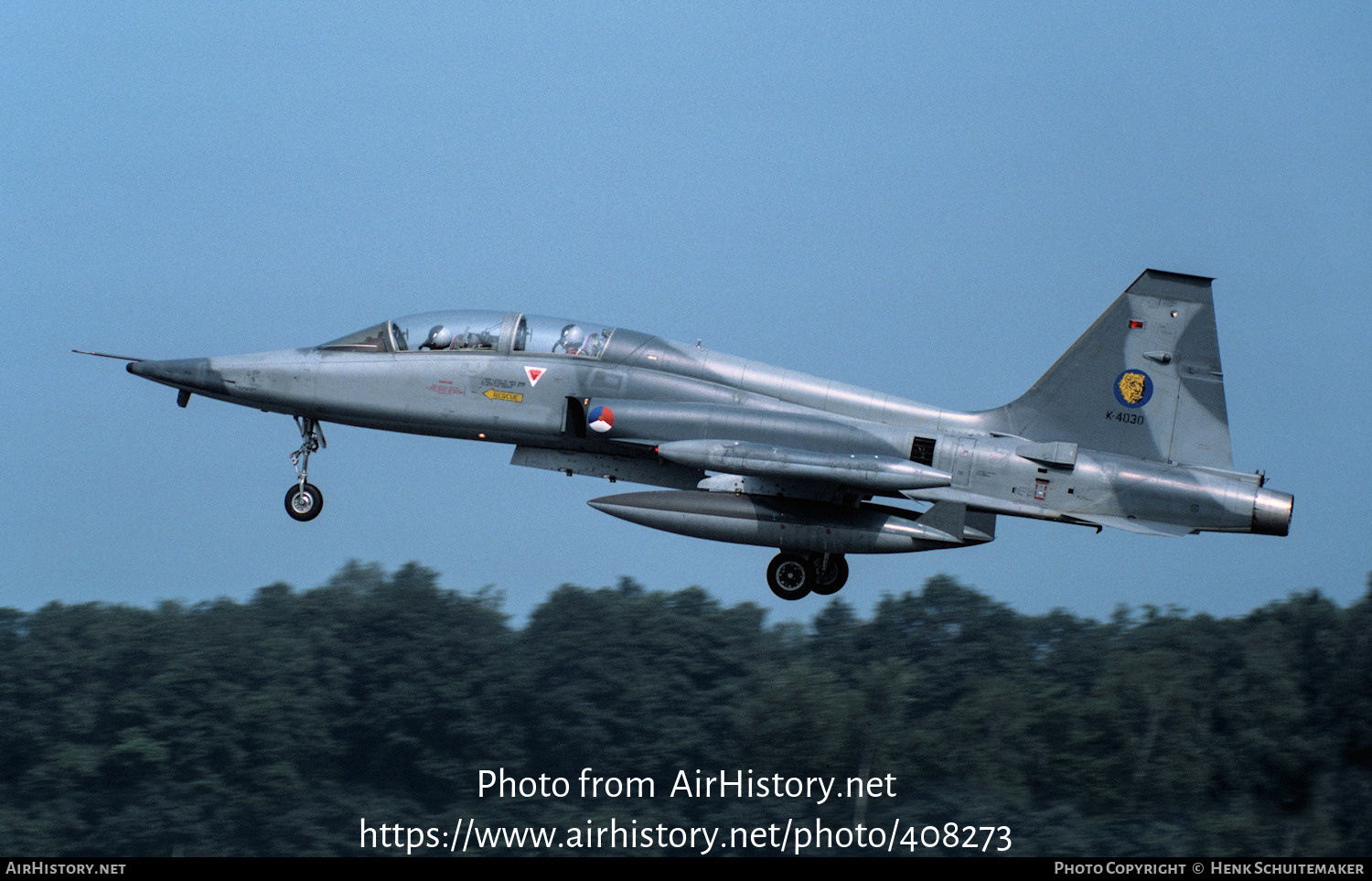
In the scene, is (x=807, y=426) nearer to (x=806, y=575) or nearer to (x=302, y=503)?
(x=806, y=575)

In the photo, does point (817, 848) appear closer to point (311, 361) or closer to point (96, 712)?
point (96, 712)

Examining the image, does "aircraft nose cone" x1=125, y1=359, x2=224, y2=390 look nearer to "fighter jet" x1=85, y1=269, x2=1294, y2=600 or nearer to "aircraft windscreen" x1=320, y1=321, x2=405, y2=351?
"fighter jet" x1=85, y1=269, x2=1294, y2=600

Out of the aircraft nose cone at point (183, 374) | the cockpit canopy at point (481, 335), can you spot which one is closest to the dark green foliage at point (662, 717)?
the aircraft nose cone at point (183, 374)

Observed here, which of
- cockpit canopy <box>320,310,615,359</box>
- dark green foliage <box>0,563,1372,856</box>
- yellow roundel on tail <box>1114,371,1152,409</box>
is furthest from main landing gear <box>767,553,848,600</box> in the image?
dark green foliage <box>0,563,1372,856</box>

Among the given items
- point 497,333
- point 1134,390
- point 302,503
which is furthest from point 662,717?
point 1134,390

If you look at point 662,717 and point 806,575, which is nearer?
point 806,575

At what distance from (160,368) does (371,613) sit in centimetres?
5191

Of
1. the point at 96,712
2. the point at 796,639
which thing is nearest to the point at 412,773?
the point at 96,712

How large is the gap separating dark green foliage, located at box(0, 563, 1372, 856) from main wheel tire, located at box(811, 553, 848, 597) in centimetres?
3787

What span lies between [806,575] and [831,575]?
0.38 m

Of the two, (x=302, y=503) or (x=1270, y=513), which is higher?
(x=1270, y=513)

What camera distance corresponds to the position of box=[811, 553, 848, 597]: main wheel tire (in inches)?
814

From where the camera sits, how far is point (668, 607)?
73938 mm

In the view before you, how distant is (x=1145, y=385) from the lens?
19578 millimetres
